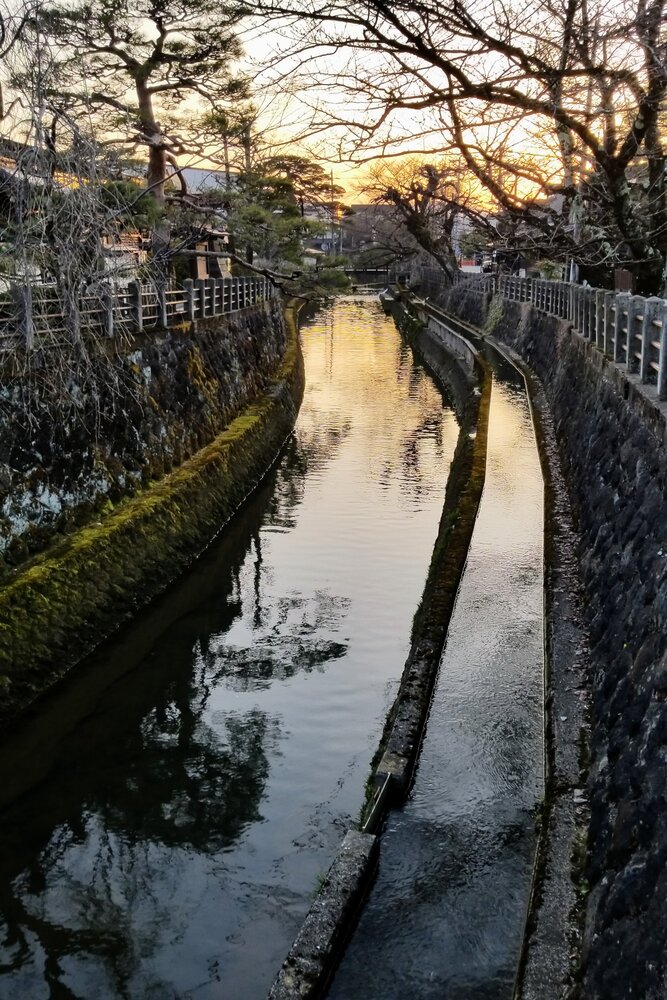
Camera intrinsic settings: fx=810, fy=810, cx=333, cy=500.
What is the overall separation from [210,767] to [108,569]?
384 cm

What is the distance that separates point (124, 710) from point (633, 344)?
356 inches

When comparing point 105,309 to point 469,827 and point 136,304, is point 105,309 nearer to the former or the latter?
point 136,304

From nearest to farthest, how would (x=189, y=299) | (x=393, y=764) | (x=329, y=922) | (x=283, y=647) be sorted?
1. (x=329, y=922)
2. (x=393, y=764)
3. (x=283, y=647)
4. (x=189, y=299)

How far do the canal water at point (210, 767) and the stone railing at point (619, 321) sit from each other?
4.74 meters

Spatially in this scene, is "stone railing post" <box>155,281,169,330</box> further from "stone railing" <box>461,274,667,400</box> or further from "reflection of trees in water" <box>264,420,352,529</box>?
"stone railing" <box>461,274,667,400</box>

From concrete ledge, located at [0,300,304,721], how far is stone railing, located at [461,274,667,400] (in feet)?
24.9

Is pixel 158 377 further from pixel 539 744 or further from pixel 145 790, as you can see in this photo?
pixel 539 744

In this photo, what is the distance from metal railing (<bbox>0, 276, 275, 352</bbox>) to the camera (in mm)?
10383

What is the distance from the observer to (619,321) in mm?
13258

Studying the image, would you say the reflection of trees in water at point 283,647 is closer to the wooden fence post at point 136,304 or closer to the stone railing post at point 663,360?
the stone railing post at point 663,360

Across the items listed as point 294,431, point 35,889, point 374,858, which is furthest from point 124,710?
point 294,431

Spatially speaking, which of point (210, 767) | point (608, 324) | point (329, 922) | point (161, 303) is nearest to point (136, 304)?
point (161, 303)

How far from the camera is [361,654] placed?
11180mm

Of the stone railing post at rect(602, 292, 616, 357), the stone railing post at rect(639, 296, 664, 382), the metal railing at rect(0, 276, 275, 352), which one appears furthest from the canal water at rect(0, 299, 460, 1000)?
the stone railing post at rect(639, 296, 664, 382)
